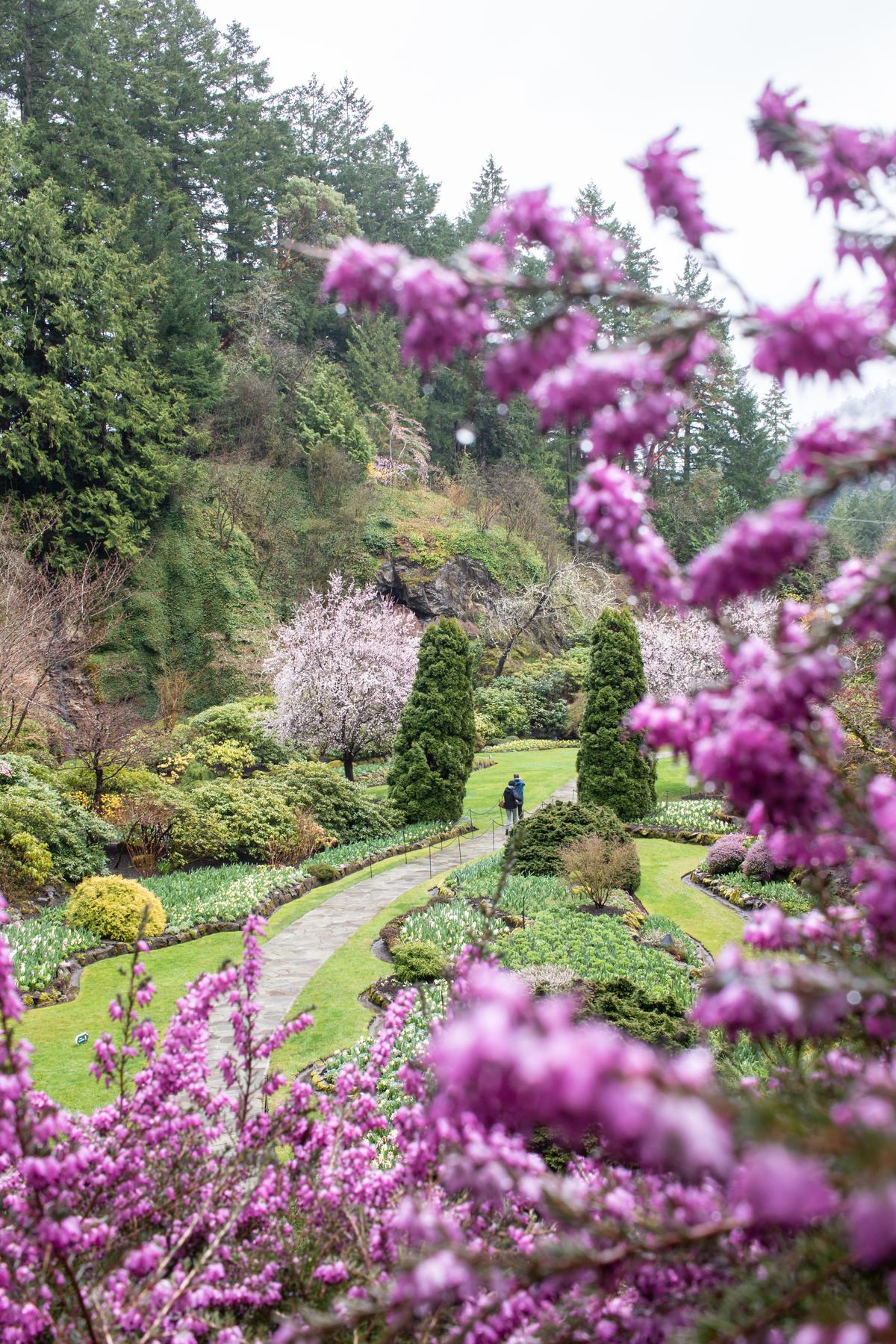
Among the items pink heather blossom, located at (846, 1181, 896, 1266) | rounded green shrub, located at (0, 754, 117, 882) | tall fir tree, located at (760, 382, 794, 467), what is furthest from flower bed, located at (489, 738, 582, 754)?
tall fir tree, located at (760, 382, 794, 467)

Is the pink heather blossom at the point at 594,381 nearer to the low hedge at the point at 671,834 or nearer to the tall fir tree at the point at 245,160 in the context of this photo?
the low hedge at the point at 671,834

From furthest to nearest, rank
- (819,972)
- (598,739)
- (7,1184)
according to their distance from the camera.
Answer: (598,739)
(7,1184)
(819,972)

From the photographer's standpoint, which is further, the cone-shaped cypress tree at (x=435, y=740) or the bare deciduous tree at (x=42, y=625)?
the cone-shaped cypress tree at (x=435, y=740)

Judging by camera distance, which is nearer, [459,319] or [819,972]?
[819,972]

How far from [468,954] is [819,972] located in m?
1.67

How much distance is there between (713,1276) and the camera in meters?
1.71

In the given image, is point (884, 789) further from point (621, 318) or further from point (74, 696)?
point (621, 318)

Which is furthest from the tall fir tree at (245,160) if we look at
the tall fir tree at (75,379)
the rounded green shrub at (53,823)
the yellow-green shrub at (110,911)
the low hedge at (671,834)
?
the yellow-green shrub at (110,911)

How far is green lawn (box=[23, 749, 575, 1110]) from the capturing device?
5914mm

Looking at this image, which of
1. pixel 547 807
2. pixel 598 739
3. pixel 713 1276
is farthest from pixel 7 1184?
pixel 598 739

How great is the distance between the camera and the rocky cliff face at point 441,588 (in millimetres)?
28000

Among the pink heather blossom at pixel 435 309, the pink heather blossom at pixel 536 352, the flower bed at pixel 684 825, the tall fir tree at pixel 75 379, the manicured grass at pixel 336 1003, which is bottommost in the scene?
the flower bed at pixel 684 825

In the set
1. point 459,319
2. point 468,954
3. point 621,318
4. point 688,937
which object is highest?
point 621,318

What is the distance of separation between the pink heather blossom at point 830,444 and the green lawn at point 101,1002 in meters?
3.29
